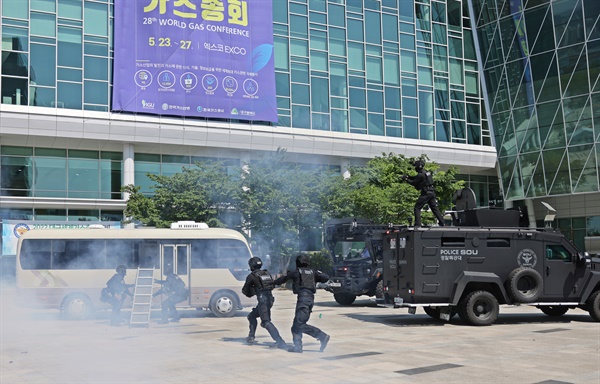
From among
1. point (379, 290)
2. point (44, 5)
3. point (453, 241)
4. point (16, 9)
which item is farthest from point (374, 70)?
point (453, 241)

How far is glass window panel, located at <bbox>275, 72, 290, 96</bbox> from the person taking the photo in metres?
42.0

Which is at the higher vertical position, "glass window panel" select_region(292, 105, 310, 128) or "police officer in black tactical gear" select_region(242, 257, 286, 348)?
"glass window panel" select_region(292, 105, 310, 128)

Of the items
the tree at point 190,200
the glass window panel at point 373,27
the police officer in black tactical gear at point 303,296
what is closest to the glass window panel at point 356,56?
the glass window panel at point 373,27

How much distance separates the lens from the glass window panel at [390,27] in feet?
153

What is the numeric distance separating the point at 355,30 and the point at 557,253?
30.7 m

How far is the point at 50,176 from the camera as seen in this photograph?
37188 mm

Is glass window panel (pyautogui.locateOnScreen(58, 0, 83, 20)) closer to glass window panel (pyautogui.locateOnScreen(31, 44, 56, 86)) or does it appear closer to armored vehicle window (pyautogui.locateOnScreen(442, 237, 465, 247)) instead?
glass window panel (pyautogui.locateOnScreen(31, 44, 56, 86))

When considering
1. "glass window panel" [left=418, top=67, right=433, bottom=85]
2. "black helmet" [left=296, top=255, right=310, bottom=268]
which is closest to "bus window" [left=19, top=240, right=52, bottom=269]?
"black helmet" [left=296, top=255, right=310, bottom=268]

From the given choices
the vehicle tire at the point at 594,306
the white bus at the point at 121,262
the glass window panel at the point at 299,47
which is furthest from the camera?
the glass window panel at the point at 299,47

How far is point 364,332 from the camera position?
15461 mm

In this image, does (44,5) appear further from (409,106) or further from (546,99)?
(546,99)

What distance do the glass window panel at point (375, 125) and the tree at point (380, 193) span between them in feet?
19.6

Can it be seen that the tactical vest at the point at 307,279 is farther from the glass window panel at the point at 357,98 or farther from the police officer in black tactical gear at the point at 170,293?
the glass window panel at the point at 357,98

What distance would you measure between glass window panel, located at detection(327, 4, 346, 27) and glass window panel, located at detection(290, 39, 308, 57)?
8.53 ft
